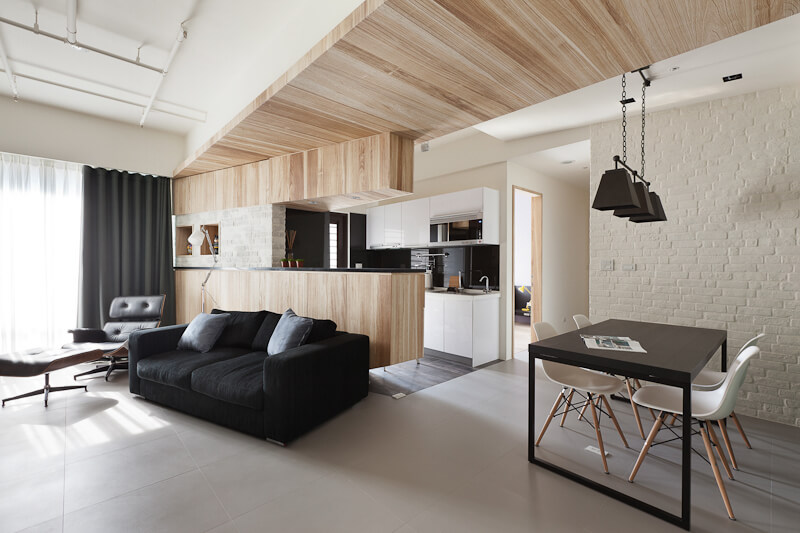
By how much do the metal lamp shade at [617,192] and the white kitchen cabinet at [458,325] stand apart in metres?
2.33

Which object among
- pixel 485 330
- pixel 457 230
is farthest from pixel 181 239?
pixel 485 330

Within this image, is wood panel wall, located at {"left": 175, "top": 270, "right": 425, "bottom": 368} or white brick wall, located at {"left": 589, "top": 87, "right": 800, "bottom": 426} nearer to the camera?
white brick wall, located at {"left": 589, "top": 87, "right": 800, "bottom": 426}

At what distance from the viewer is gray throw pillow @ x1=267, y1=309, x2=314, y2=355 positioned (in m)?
3.11

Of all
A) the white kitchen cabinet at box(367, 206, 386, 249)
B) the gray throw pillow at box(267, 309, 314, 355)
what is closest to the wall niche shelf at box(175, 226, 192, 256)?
the white kitchen cabinet at box(367, 206, 386, 249)

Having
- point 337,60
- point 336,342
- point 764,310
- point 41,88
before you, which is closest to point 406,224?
point 336,342

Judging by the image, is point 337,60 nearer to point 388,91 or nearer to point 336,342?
point 388,91

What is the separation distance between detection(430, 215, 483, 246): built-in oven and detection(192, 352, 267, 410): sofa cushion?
124 inches

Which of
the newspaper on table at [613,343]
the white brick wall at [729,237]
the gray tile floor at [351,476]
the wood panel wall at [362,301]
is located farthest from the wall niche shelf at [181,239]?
the white brick wall at [729,237]

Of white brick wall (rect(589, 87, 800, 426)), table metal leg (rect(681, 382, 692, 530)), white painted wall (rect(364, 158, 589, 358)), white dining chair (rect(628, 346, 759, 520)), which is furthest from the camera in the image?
white painted wall (rect(364, 158, 589, 358))

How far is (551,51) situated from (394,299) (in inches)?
91.9

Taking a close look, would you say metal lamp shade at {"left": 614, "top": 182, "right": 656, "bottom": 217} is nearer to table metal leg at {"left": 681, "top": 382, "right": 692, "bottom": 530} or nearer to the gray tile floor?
table metal leg at {"left": 681, "top": 382, "right": 692, "bottom": 530}

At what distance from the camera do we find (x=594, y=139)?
4270 mm

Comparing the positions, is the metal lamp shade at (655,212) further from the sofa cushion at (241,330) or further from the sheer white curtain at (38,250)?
the sheer white curtain at (38,250)

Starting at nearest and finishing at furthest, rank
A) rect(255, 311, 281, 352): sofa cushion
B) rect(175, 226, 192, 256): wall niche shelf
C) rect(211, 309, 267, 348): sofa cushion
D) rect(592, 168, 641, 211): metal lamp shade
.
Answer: rect(592, 168, 641, 211): metal lamp shade, rect(255, 311, 281, 352): sofa cushion, rect(211, 309, 267, 348): sofa cushion, rect(175, 226, 192, 256): wall niche shelf
